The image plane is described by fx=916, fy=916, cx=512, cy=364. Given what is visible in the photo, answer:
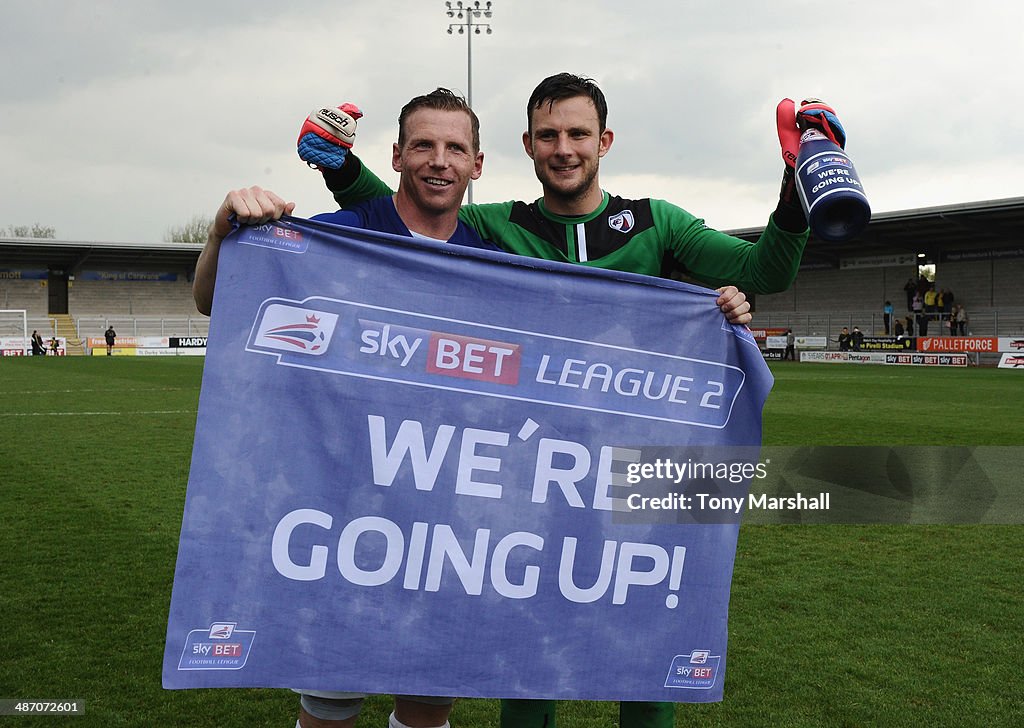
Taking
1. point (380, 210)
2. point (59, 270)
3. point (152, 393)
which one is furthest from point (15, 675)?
point (59, 270)

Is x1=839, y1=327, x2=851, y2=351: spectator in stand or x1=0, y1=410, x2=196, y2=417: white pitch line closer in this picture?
x1=0, y1=410, x2=196, y2=417: white pitch line

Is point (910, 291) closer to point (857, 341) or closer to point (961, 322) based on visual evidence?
point (961, 322)

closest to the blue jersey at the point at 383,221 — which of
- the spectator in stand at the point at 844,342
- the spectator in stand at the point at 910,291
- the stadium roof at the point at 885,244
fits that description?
the stadium roof at the point at 885,244

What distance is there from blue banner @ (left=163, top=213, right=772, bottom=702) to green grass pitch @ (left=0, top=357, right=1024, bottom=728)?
3.24 feet

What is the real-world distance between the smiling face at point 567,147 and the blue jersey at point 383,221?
0.81 ft

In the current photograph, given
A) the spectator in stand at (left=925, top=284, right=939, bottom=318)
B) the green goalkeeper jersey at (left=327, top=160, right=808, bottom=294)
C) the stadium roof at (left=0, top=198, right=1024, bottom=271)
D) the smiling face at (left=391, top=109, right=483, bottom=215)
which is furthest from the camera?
the spectator in stand at (left=925, top=284, right=939, bottom=318)

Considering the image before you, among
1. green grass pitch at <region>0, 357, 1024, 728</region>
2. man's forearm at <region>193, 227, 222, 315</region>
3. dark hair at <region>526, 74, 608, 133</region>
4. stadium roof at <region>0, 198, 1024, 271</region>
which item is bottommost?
green grass pitch at <region>0, 357, 1024, 728</region>

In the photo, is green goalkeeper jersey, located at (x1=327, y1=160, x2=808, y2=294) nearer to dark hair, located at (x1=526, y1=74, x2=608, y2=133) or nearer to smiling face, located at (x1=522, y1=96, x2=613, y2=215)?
smiling face, located at (x1=522, y1=96, x2=613, y2=215)

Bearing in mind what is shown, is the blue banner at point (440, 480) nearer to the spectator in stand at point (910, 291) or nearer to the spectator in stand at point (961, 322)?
the spectator in stand at point (961, 322)

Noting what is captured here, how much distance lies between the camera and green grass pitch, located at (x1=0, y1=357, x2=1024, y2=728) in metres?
3.15

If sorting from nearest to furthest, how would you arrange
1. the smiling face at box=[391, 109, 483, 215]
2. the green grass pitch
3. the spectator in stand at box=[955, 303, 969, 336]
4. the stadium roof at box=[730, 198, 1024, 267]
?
the smiling face at box=[391, 109, 483, 215], the green grass pitch, the stadium roof at box=[730, 198, 1024, 267], the spectator in stand at box=[955, 303, 969, 336]

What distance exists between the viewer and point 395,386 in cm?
223

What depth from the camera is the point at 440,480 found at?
7.31ft

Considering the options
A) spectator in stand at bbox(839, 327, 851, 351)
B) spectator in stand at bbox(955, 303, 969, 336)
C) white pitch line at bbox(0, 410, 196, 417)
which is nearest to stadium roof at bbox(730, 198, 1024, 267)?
spectator in stand at bbox(955, 303, 969, 336)
